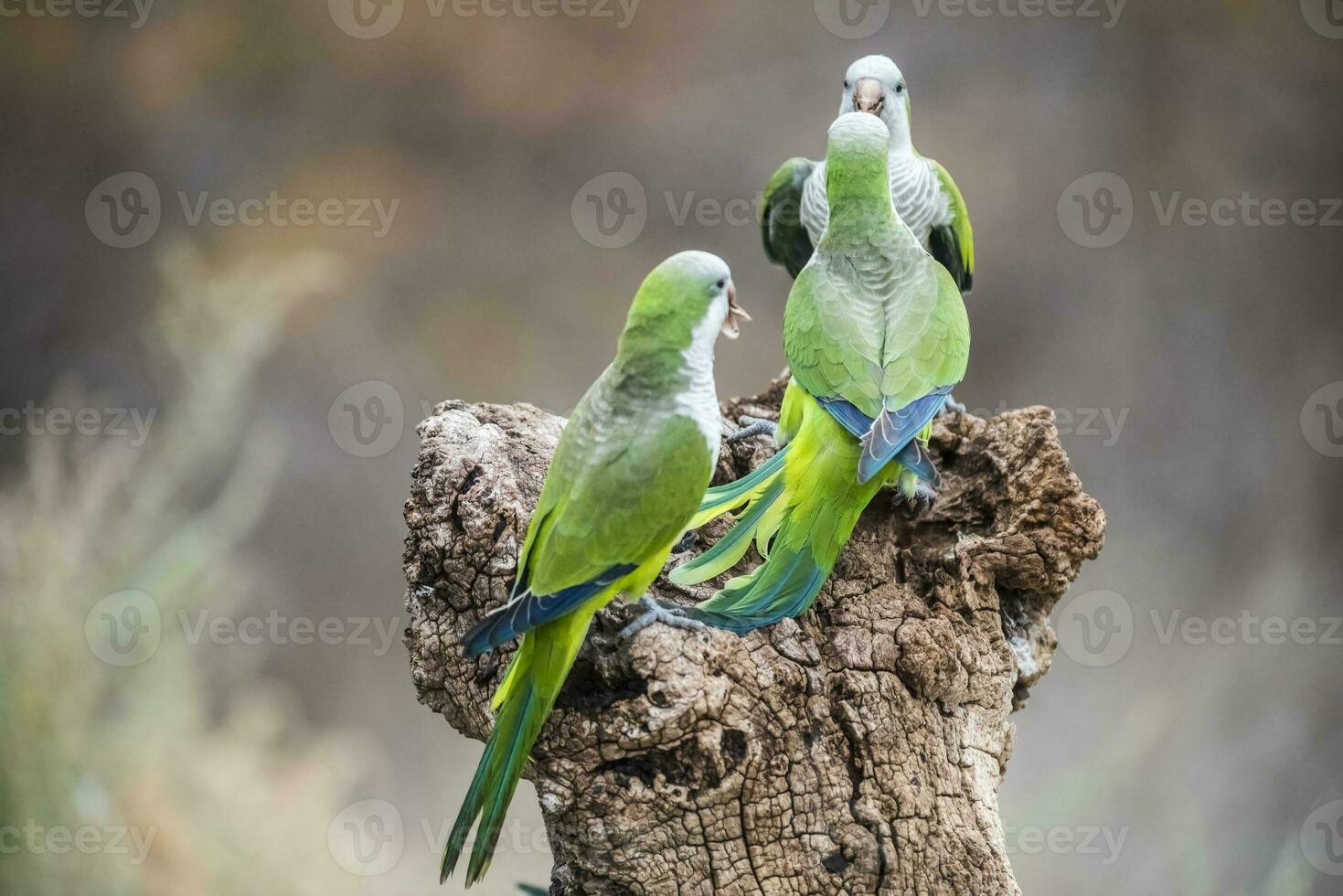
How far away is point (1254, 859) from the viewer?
14.5 feet

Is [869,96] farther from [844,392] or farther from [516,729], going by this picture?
[516,729]

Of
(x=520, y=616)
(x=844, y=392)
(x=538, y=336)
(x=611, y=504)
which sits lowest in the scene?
(x=520, y=616)

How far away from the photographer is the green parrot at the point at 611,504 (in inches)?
77.0

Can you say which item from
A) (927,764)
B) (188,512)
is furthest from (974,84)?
(188,512)

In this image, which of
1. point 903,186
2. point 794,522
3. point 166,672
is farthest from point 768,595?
point 166,672

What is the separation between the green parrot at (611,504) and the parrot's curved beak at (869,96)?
136cm

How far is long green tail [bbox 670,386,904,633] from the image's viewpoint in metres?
2.30

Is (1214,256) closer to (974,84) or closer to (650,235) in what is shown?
(974,84)

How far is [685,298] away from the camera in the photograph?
2039 millimetres

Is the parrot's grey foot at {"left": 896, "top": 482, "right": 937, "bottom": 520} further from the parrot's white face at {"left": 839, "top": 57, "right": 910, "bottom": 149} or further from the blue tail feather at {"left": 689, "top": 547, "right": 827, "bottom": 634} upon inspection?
the parrot's white face at {"left": 839, "top": 57, "right": 910, "bottom": 149}

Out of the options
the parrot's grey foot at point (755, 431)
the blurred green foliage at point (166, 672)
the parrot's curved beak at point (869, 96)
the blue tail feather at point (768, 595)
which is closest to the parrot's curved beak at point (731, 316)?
the blue tail feather at point (768, 595)

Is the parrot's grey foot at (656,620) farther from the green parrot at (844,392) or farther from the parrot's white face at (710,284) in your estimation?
the parrot's white face at (710,284)

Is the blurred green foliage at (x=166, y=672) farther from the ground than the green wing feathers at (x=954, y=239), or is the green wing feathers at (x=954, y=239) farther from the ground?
the green wing feathers at (x=954, y=239)

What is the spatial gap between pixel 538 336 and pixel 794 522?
251 centimetres
